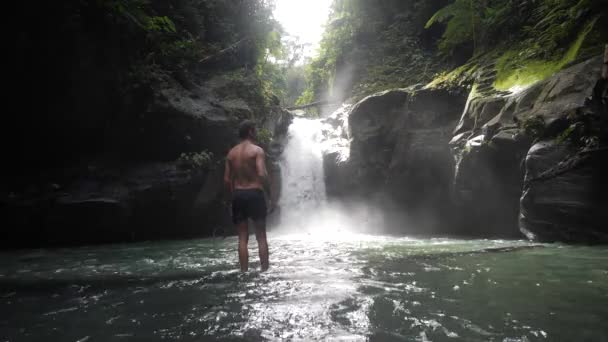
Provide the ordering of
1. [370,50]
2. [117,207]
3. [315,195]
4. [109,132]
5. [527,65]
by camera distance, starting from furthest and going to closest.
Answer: [370,50], [315,195], [109,132], [117,207], [527,65]

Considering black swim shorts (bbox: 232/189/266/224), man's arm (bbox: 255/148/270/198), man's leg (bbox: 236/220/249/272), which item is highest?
man's arm (bbox: 255/148/270/198)

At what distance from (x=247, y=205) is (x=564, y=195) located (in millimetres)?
5932

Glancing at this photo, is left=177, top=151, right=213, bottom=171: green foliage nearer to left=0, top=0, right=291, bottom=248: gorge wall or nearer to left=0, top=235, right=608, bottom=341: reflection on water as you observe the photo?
left=0, top=0, right=291, bottom=248: gorge wall

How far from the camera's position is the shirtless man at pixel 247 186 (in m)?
5.01

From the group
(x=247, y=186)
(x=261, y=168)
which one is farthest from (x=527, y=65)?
(x=247, y=186)

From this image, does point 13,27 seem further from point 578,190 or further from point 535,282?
point 578,190

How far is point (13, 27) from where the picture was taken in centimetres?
871

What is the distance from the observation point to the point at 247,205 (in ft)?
16.4

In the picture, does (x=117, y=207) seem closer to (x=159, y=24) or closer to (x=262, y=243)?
(x=159, y=24)

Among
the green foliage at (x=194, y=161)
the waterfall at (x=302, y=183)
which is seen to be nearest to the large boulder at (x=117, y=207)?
the green foliage at (x=194, y=161)

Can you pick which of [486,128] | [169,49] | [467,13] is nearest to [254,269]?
[486,128]

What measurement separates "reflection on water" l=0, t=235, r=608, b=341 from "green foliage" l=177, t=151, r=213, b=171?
261 inches

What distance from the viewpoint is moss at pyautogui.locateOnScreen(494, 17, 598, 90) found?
8.52 metres

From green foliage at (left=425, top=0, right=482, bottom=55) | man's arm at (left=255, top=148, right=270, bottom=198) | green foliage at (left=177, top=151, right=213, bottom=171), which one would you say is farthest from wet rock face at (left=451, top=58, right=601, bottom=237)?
green foliage at (left=177, top=151, right=213, bottom=171)
